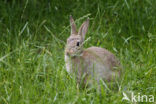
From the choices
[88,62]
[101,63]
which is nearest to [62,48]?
[88,62]

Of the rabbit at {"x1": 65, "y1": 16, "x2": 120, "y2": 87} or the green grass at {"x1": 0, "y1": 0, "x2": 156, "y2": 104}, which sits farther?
the rabbit at {"x1": 65, "y1": 16, "x2": 120, "y2": 87}

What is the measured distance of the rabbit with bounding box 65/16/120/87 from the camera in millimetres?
4469

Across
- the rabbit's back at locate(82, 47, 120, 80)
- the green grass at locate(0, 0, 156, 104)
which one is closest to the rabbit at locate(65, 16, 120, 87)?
the rabbit's back at locate(82, 47, 120, 80)

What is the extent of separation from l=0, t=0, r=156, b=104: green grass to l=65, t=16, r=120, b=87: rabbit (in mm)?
145

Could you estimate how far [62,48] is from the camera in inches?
208

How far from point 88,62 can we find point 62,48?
77cm

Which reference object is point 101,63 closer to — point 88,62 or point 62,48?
point 88,62

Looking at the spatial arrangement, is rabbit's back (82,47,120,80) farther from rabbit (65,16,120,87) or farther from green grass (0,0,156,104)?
green grass (0,0,156,104)

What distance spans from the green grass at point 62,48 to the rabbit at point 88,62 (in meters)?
0.15

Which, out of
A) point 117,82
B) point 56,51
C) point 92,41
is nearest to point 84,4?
point 92,41

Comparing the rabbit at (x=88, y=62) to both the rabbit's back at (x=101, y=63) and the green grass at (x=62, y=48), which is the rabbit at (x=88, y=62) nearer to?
the rabbit's back at (x=101, y=63)

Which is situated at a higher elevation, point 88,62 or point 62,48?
point 62,48

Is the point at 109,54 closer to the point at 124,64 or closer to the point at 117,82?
the point at 124,64

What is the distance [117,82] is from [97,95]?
351 millimetres
